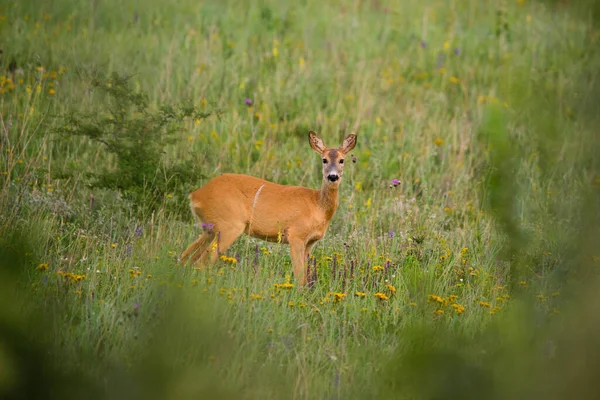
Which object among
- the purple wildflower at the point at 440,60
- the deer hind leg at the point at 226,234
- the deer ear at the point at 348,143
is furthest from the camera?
the purple wildflower at the point at 440,60

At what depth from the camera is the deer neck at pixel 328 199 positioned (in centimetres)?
652

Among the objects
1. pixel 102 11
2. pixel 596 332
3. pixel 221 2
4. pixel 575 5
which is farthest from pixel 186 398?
pixel 221 2

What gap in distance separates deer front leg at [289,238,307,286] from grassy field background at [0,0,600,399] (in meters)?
0.11

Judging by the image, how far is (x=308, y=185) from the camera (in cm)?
831

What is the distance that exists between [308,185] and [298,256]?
7.26 ft

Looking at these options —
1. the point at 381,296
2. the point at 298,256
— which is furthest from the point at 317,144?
the point at 381,296

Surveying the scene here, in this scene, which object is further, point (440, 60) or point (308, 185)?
point (440, 60)

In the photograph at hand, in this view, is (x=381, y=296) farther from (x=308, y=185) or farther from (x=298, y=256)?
(x=308, y=185)

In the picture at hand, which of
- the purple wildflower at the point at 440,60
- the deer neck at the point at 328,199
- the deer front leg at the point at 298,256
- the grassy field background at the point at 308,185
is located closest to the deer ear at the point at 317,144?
the deer neck at the point at 328,199

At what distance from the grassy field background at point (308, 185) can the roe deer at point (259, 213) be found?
0.20 m

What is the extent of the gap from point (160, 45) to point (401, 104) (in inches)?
128

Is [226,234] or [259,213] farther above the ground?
[259,213]

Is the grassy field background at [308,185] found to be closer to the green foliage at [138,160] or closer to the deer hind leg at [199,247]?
the green foliage at [138,160]

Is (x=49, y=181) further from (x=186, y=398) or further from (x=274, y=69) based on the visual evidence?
(x=186, y=398)
